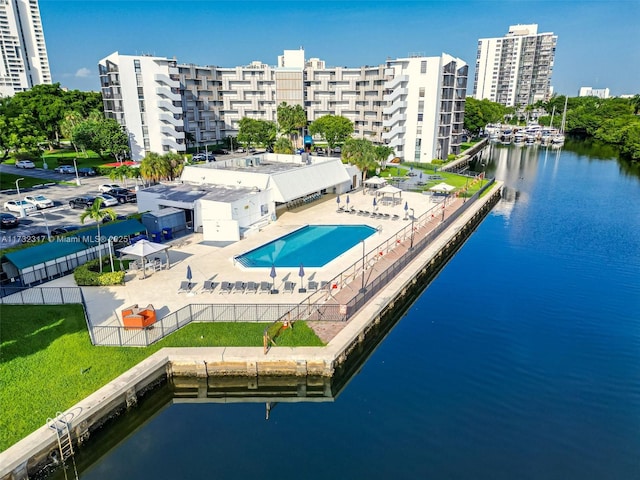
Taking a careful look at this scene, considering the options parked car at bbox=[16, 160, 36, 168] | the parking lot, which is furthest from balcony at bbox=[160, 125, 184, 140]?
parked car at bbox=[16, 160, 36, 168]

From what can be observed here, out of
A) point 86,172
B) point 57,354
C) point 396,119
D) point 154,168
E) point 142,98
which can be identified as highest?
point 142,98

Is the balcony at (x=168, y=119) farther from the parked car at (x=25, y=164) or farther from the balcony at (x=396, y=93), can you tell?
the balcony at (x=396, y=93)

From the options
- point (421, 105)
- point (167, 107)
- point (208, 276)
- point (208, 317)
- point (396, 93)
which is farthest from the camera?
point (396, 93)

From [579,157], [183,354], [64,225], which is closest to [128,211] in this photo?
[64,225]

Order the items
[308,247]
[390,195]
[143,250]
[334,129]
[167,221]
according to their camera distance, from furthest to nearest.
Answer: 1. [334,129]
2. [390,195]
3. [167,221]
4. [308,247]
5. [143,250]

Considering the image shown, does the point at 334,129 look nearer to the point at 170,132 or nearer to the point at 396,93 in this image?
the point at 396,93

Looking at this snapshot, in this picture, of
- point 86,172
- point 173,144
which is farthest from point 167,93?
point 86,172

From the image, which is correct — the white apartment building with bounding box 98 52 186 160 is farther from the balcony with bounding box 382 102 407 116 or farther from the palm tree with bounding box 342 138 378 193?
the balcony with bounding box 382 102 407 116
